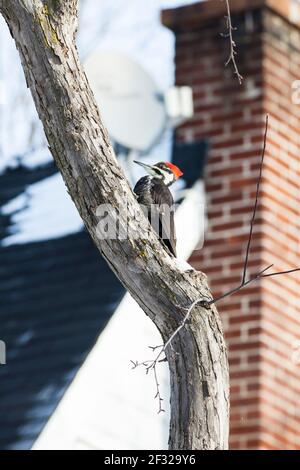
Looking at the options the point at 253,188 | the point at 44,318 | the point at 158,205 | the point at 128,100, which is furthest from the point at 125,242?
the point at 128,100

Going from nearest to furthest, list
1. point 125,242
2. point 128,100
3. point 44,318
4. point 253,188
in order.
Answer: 1. point 125,242
2. point 44,318
3. point 253,188
4. point 128,100

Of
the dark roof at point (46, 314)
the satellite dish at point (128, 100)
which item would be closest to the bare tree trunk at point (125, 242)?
the dark roof at point (46, 314)

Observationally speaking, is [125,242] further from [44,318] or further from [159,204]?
[44,318]

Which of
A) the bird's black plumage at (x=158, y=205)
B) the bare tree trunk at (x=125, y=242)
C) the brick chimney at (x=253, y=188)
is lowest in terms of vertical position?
the bare tree trunk at (x=125, y=242)

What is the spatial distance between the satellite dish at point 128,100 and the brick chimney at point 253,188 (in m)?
0.26

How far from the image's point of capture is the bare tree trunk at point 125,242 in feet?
14.9

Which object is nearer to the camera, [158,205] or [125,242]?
[125,242]

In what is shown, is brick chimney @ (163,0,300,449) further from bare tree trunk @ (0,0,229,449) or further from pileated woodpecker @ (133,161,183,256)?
bare tree trunk @ (0,0,229,449)

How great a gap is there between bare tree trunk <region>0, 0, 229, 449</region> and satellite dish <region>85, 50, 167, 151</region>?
15.3ft

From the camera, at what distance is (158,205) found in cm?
623

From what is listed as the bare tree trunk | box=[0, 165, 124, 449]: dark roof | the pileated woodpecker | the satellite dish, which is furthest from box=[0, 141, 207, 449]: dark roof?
the bare tree trunk

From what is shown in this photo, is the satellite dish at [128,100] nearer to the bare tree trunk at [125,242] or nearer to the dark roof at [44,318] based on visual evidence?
the dark roof at [44,318]

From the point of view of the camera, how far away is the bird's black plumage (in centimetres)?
613

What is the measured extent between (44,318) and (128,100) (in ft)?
6.13
